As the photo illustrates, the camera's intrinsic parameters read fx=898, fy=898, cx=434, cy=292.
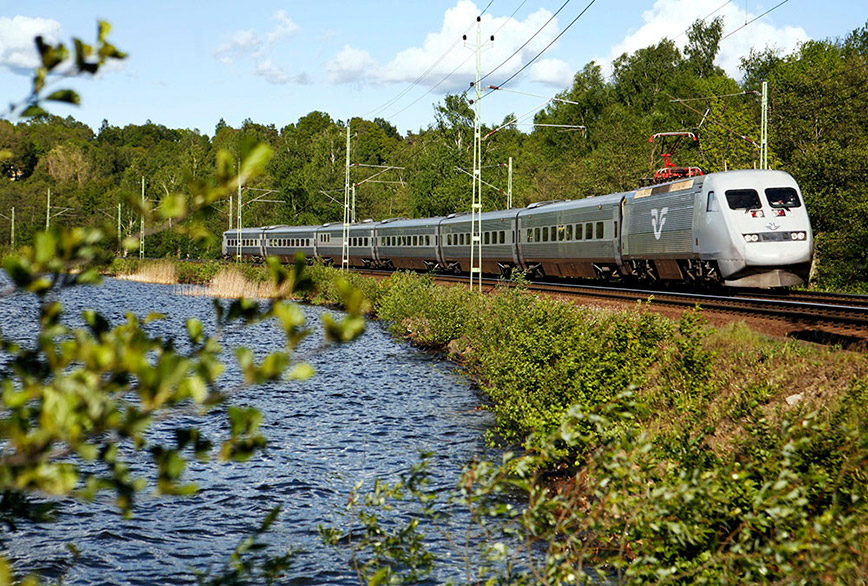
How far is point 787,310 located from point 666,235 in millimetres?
7859

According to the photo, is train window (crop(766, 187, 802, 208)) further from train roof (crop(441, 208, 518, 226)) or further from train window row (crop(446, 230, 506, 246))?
train window row (crop(446, 230, 506, 246))

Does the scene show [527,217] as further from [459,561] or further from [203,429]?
[459,561]

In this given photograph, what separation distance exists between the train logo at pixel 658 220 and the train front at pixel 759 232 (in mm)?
2914

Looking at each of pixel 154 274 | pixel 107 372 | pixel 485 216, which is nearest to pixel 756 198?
pixel 107 372

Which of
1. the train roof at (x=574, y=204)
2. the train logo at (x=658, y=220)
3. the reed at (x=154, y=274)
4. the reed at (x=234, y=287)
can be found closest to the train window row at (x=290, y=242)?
the reed at (x=154, y=274)

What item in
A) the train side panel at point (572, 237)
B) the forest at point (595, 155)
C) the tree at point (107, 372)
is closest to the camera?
the tree at point (107, 372)

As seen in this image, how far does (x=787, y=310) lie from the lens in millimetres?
17281

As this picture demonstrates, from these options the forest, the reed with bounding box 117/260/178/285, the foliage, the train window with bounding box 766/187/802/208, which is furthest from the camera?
the reed with bounding box 117/260/178/285

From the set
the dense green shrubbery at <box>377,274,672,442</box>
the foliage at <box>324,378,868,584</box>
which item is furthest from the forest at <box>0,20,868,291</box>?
the foliage at <box>324,378,868,584</box>

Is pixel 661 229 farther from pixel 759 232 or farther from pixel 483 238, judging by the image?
pixel 483 238

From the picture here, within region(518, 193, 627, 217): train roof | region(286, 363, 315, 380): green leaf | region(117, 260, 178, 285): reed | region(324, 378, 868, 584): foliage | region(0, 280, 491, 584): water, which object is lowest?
region(0, 280, 491, 584): water

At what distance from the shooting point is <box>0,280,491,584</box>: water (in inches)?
411

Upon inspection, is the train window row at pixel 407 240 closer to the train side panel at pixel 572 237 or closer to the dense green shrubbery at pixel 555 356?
the train side panel at pixel 572 237

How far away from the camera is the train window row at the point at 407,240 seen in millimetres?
50062
